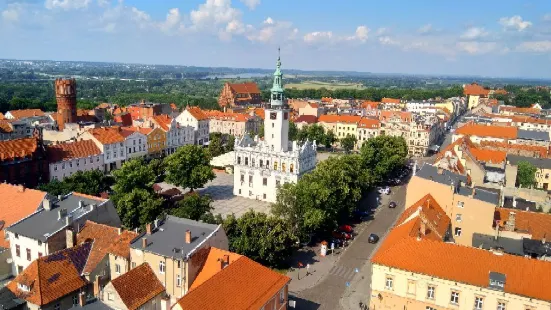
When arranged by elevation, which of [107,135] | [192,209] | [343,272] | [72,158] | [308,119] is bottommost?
[343,272]

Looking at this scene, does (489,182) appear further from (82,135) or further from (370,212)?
(82,135)

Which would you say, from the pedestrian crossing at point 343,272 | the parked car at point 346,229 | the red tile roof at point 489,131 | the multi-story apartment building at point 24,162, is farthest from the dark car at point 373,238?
the red tile roof at point 489,131

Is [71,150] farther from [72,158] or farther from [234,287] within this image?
[234,287]

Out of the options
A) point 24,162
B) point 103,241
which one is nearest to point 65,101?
point 24,162

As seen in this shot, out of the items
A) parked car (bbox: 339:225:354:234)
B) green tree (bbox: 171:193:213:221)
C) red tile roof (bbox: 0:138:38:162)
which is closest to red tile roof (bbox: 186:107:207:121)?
red tile roof (bbox: 0:138:38:162)

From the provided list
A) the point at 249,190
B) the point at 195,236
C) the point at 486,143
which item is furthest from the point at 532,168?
the point at 195,236

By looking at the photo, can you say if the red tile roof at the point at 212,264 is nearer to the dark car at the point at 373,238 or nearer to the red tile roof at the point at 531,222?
the dark car at the point at 373,238

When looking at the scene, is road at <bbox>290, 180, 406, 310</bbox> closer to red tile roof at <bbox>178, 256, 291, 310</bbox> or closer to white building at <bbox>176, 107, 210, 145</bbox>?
red tile roof at <bbox>178, 256, 291, 310</bbox>
